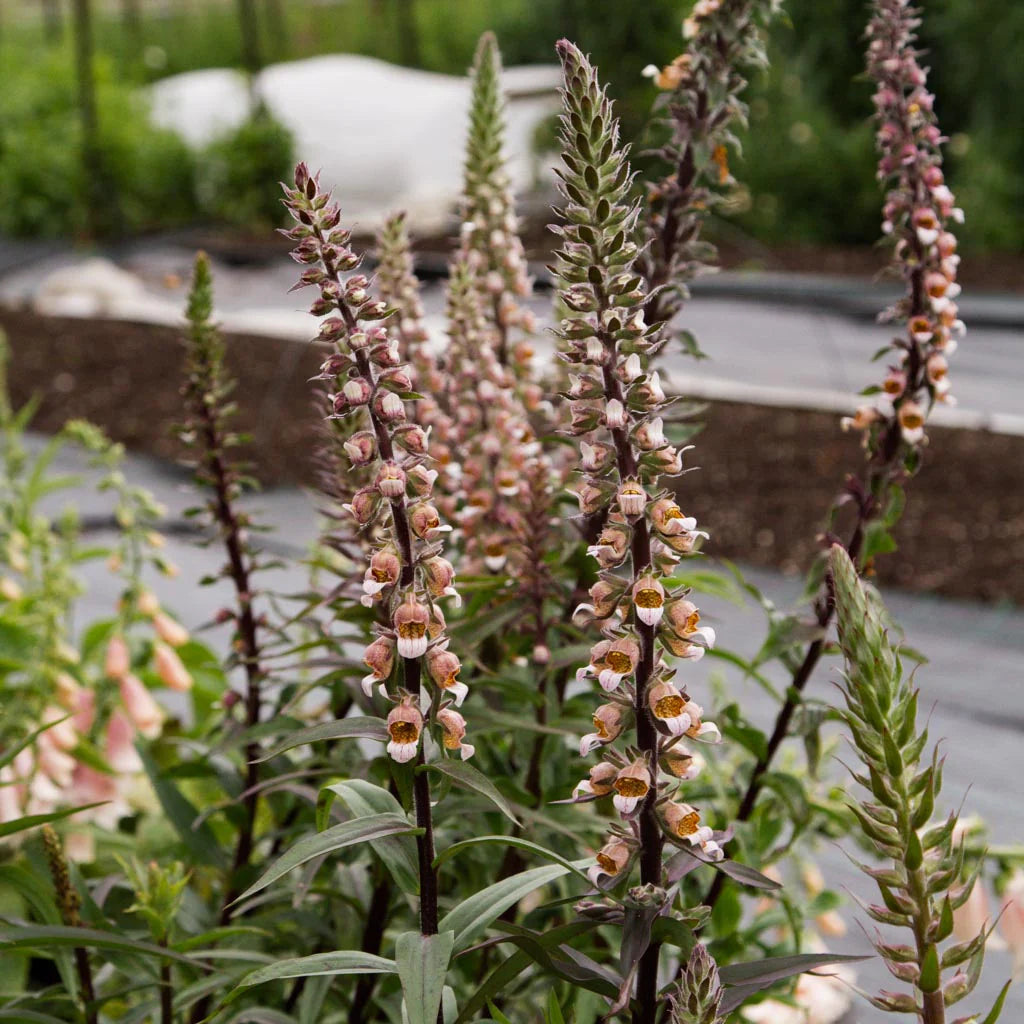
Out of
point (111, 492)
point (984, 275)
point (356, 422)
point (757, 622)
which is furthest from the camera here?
point (984, 275)

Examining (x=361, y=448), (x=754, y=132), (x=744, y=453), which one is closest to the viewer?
(x=361, y=448)

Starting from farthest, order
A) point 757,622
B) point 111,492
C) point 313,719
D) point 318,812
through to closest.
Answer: point 111,492
point 757,622
point 313,719
point 318,812

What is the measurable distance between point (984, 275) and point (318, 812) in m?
6.30

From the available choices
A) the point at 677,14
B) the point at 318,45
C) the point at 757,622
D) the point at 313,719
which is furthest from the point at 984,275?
the point at 318,45

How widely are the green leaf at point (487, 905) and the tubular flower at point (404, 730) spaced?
11 centimetres

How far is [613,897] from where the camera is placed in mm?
699

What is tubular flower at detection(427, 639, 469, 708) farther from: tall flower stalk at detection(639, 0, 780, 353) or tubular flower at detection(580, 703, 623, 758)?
tall flower stalk at detection(639, 0, 780, 353)

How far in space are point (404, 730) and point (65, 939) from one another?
30cm

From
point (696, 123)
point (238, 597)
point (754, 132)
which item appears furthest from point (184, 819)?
point (754, 132)

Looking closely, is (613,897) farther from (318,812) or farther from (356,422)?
(356,422)

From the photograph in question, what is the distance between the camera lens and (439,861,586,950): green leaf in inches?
28.6

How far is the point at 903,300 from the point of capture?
107 centimetres

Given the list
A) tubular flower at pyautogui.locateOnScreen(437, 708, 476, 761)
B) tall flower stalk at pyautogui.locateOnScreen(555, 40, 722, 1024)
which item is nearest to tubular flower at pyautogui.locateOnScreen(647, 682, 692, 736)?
tall flower stalk at pyautogui.locateOnScreen(555, 40, 722, 1024)

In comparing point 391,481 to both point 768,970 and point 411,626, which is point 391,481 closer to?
point 411,626
